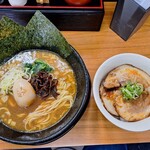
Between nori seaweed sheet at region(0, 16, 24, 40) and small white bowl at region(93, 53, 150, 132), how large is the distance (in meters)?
0.35

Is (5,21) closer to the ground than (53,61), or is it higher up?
higher up

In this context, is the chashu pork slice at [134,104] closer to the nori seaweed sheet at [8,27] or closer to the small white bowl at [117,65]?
the small white bowl at [117,65]

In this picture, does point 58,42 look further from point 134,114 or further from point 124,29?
point 134,114

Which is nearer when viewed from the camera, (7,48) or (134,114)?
(134,114)

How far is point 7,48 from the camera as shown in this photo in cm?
119

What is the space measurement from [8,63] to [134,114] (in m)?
0.54

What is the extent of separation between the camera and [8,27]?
1102 millimetres

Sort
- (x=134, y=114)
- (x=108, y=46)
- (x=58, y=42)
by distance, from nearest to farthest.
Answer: (x=134, y=114)
(x=58, y=42)
(x=108, y=46)

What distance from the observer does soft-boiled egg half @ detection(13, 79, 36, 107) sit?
3.55 feet

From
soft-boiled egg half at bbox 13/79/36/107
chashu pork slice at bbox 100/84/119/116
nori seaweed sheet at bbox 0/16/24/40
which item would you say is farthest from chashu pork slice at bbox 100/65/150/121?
nori seaweed sheet at bbox 0/16/24/40

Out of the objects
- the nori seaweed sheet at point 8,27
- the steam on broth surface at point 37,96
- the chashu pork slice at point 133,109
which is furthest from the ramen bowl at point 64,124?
the nori seaweed sheet at point 8,27

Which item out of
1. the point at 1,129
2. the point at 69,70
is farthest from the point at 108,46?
the point at 1,129

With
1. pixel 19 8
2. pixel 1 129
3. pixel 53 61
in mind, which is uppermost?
pixel 19 8

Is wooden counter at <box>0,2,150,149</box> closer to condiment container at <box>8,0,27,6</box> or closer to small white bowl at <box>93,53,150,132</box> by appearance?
small white bowl at <box>93,53,150,132</box>
